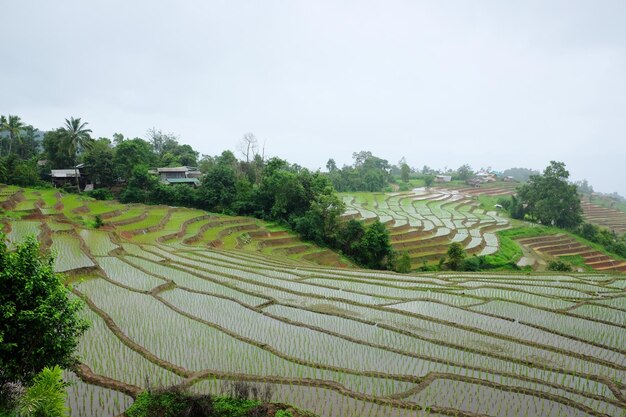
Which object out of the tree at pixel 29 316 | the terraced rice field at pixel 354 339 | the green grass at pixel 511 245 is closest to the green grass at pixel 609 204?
the green grass at pixel 511 245

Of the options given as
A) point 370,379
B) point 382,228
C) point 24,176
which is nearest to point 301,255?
point 382,228

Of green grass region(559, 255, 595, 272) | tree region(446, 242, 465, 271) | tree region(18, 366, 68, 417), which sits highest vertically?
tree region(18, 366, 68, 417)

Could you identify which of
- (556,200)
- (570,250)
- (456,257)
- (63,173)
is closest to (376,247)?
(456,257)

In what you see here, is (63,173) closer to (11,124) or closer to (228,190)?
(11,124)

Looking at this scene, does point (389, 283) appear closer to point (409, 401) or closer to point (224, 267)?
point (224, 267)

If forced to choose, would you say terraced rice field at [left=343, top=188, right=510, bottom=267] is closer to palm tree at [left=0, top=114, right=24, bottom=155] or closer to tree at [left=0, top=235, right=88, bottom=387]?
tree at [left=0, top=235, right=88, bottom=387]

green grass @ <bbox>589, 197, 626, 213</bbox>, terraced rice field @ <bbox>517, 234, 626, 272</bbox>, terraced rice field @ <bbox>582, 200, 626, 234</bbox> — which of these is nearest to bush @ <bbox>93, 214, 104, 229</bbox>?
terraced rice field @ <bbox>517, 234, 626, 272</bbox>
